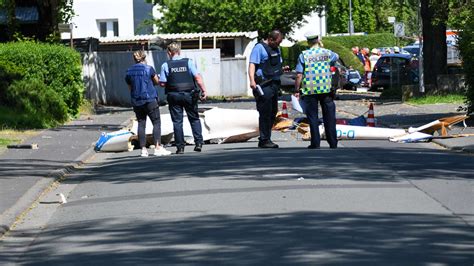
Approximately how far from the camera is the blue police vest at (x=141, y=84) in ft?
60.0

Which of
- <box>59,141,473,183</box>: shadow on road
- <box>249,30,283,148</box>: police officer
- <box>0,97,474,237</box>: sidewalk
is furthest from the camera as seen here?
<box>249,30,283,148</box>: police officer

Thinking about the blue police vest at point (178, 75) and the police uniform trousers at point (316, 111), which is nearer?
the police uniform trousers at point (316, 111)

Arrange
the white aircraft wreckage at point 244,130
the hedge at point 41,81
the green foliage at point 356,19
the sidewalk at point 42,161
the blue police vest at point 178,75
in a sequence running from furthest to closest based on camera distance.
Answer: the green foliage at point 356,19 → the hedge at point 41,81 → the white aircraft wreckage at point 244,130 → the blue police vest at point 178,75 → the sidewalk at point 42,161

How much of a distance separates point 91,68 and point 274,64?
2117 centimetres

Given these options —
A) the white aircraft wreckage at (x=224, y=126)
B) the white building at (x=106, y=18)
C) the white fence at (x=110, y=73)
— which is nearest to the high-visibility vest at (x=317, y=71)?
the white aircraft wreckage at (x=224, y=126)

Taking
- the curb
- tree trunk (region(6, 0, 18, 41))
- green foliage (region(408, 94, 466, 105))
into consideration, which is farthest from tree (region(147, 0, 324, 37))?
the curb

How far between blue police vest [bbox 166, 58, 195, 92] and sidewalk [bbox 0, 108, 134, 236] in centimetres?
196

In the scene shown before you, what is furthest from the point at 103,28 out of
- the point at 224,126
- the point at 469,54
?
the point at 224,126

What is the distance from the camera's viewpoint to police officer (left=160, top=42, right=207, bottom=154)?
18266 millimetres

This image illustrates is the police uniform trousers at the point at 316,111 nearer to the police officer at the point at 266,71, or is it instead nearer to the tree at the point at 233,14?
the police officer at the point at 266,71

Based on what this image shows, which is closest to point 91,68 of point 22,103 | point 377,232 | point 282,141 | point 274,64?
point 22,103

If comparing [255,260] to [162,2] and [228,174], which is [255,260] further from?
[162,2]

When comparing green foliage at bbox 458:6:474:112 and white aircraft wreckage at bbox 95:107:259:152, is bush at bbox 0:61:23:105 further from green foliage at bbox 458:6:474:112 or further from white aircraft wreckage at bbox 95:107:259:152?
green foliage at bbox 458:6:474:112

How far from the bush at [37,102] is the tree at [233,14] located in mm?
30061
